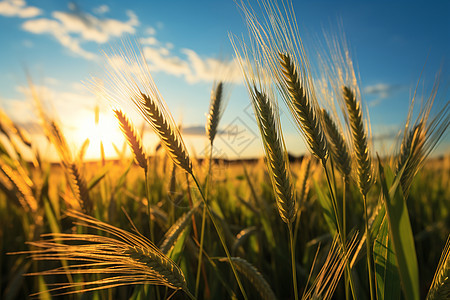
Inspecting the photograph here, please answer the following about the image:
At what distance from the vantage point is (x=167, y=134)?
85 centimetres

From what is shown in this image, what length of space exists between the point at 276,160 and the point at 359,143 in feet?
1.13

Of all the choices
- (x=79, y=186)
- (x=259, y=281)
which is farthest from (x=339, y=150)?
(x=79, y=186)

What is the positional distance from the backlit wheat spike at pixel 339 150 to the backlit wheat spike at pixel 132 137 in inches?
23.8

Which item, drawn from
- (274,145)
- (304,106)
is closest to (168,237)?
(274,145)

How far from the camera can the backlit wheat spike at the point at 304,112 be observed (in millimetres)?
793

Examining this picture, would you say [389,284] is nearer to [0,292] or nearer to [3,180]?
[3,180]

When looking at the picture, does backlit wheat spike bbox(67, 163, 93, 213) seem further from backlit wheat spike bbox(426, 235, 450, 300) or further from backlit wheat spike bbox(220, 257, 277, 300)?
backlit wheat spike bbox(426, 235, 450, 300)

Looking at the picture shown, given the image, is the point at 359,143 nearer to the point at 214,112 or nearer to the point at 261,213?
the point at 214,112

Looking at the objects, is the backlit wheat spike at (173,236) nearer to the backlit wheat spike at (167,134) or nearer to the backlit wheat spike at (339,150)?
the backlit wheat spike at (167,134)

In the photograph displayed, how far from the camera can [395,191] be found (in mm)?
652

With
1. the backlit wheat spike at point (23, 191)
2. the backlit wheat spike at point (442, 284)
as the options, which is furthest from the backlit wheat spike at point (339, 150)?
the backlit wheat spike at point (23, 191)

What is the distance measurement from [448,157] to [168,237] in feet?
17.8

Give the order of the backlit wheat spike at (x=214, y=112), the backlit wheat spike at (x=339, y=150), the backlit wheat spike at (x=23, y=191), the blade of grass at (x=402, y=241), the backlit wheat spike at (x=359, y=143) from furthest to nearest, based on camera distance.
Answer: the backlit wheat spike at (x=23, y=191)
the backlit wheat spike at (x=214, y=112)
the backlit wheat spike at (x=339, y=150)
the backlit wheat spike at (x=359, y=143)
the blade of grass at (x=402, y=241)

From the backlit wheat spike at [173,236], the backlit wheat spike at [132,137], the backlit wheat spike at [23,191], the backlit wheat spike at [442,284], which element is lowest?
the backlit wheat spike at [442,284]
